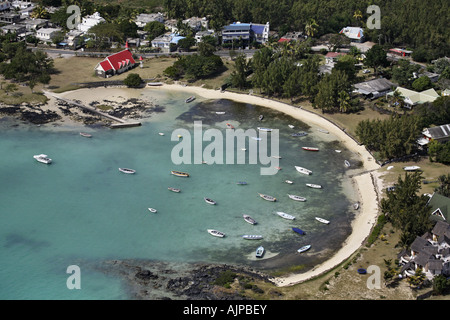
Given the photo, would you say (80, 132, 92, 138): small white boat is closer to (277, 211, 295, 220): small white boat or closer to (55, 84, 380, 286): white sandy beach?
(55, 84, 380, 286): white sandy beach

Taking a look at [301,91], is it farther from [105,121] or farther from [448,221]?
[448,221]

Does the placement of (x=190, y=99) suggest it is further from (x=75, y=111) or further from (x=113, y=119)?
(x=75, y=111)

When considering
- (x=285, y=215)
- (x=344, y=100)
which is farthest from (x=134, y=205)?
(x=344, y=100)

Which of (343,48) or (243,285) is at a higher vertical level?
(343,48)

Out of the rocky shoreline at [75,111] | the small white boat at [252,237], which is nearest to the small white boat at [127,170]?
the rocky shoreline at [75,111]

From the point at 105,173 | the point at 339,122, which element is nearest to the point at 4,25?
the point at 105,173
